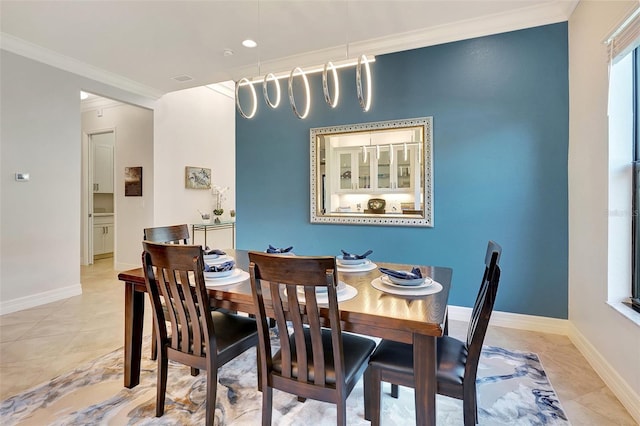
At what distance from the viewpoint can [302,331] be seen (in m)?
1.36

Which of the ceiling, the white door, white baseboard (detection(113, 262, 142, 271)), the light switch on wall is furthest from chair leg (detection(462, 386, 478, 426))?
the white door

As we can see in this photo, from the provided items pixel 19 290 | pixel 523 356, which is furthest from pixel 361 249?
pixel 19 290

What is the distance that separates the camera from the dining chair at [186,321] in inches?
60.4

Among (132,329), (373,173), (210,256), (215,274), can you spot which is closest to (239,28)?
(373,173)

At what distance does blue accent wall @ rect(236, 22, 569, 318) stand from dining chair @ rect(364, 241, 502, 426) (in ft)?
5.29

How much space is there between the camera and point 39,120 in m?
3.56

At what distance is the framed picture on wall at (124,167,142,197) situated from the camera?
5.09 m

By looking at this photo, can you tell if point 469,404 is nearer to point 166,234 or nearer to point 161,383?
point 161,383

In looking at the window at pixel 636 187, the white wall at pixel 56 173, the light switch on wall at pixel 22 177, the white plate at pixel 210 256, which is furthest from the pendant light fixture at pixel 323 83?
the light switch on wall at pixel 22 177

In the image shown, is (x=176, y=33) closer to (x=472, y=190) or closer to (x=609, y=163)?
(x=472, y=190)

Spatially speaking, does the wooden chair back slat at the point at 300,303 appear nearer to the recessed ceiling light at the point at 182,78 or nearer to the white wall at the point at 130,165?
the recessed ceiling light at the point at 182,78

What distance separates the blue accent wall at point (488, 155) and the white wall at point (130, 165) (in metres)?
3.06

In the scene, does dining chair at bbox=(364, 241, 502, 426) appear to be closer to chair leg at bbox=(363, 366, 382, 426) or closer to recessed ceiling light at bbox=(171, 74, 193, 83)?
chair leg at bbox=(363, 366, 382, 426)

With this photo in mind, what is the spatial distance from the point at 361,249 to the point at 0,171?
3813 millimetres
